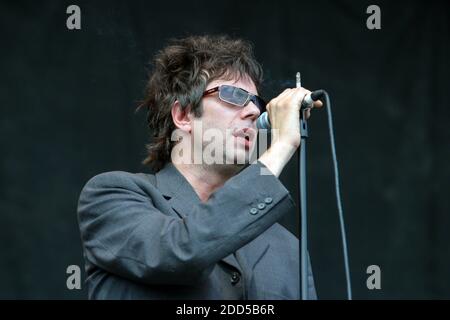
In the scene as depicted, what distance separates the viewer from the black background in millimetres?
3213

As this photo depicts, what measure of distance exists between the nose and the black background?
1.01 metres

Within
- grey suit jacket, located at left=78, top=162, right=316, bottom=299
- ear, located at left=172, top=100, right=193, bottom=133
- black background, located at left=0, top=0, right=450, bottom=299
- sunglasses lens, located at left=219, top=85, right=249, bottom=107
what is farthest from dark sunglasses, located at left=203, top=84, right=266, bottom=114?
black background, located at left=0, top=0, right=450, bottom=299

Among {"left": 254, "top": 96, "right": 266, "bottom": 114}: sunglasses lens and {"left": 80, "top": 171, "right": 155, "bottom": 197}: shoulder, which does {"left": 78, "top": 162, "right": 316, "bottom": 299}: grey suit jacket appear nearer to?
{"left": 80, "top": 171, "right": 155, "bottom": 197}: shoulder

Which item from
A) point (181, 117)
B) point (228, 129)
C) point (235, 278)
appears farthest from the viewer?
point (181, 117)

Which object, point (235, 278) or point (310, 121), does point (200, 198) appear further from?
point (310, 121)

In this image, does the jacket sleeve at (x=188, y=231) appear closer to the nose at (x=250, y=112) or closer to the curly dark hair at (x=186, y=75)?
the nose at (x=250, y=112)

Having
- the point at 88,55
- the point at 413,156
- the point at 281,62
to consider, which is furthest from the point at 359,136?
the point at 88,55

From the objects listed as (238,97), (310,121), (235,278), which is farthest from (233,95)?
(310,121)

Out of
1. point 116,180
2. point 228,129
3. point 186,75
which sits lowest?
point 116,180

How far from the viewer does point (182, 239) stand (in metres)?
1.69

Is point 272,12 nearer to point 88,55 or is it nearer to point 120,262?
point 88,55

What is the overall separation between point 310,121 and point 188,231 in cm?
182

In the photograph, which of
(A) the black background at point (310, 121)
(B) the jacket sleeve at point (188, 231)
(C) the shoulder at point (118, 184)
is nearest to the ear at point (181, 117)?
(C) the shoulder at point (118, 184)

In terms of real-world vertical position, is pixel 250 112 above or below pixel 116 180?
above
